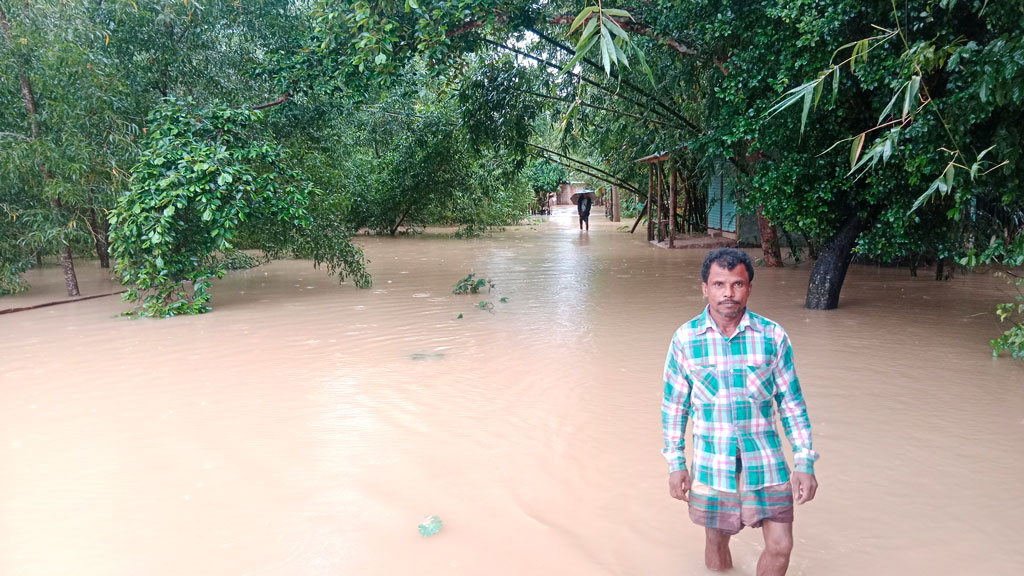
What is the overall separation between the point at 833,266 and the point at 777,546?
6.86 meters

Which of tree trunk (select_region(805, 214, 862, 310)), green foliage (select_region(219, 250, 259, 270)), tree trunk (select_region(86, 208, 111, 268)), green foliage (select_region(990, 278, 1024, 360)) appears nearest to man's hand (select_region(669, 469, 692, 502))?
green foliage (select_region(990, 278, 1024, 360))

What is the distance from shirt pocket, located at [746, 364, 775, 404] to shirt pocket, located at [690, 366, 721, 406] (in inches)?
4.1

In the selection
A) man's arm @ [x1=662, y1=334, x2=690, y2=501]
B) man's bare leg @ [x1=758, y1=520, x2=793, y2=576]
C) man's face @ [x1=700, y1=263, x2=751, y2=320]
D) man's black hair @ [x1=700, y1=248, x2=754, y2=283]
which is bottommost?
man's bare leg @ [x1=758, y1=520, x2=793, y2=576]

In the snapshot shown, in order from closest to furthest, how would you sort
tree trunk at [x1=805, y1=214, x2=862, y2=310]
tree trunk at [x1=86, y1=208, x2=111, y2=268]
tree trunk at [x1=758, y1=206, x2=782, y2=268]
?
tree trunk at [x1=805, y1=214, x2=862, y2=310] → tree trunk at [x1=86, y1=208, x2=111, y2=268] → tree trunk at [x1=758, y1=206, x2=782, y2=268]

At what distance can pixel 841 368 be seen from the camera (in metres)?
6.13

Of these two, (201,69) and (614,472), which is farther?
(201,69)

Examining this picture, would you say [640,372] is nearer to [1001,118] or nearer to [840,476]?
[840,476]

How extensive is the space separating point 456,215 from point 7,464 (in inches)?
814

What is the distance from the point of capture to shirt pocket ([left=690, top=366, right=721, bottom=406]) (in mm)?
2516

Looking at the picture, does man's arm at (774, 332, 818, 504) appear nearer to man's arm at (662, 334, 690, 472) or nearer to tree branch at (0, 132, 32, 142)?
man's arm at (662, 334, 690, 472)

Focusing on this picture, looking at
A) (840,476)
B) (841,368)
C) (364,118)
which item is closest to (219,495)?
(840,476)

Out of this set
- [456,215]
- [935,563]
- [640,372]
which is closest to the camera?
[935,563]

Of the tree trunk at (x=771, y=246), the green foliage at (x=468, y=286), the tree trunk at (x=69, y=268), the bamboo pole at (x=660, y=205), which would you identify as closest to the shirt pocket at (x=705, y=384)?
the green foliage at (x=468, y=286)

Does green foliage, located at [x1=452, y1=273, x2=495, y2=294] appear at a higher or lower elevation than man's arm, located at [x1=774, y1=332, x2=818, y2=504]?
lower
